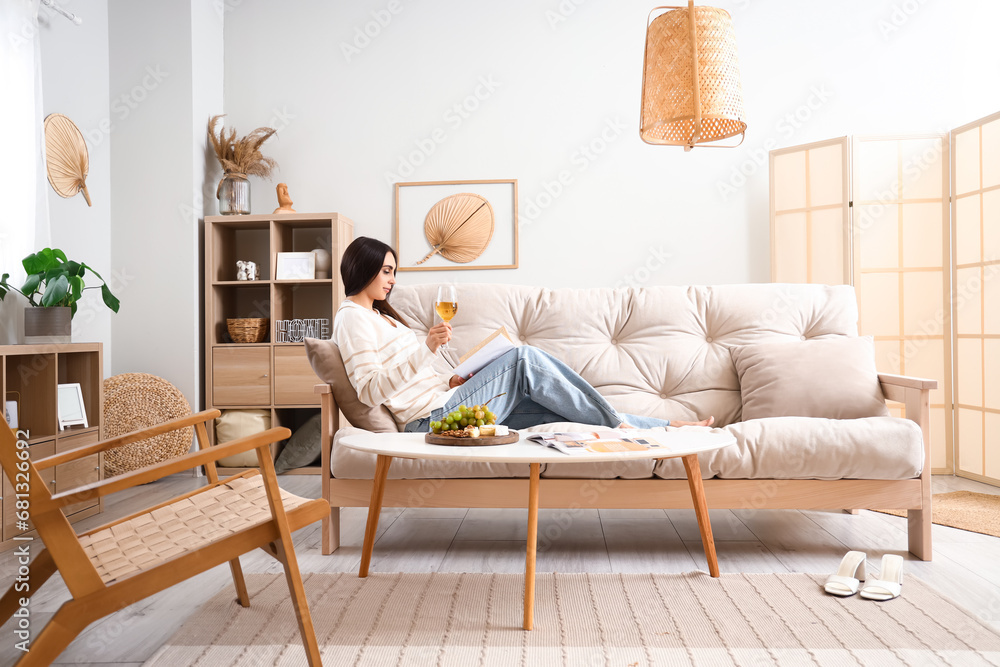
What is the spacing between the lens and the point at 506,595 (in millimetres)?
1824

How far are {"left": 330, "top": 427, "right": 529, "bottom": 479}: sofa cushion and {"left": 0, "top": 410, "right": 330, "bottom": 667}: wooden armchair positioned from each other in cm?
48

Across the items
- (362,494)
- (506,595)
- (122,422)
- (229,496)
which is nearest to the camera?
(229,496)

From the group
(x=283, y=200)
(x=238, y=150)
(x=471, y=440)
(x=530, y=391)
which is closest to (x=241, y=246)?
(x=283, y=200)

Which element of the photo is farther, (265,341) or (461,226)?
(461,226)

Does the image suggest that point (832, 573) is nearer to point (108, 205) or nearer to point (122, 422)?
point (122, 422)

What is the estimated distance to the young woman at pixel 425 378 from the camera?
2229 mm

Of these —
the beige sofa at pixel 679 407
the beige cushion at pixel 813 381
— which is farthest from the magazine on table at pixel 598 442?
the beige cushion at pixel 813 381

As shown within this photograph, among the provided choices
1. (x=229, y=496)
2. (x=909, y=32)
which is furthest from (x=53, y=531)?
(x=909, y=32)

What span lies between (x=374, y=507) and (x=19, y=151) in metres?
2.28

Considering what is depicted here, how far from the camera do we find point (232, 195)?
12.5 ft

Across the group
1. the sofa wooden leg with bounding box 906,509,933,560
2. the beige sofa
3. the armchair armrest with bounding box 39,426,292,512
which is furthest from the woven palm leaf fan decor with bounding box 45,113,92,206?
the sofa wooden leg with bounding box 906,509,933,560

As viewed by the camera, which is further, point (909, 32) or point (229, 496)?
point (909, 32)

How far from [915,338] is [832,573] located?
2.09 metres

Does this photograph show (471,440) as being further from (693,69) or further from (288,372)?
(288,372)
